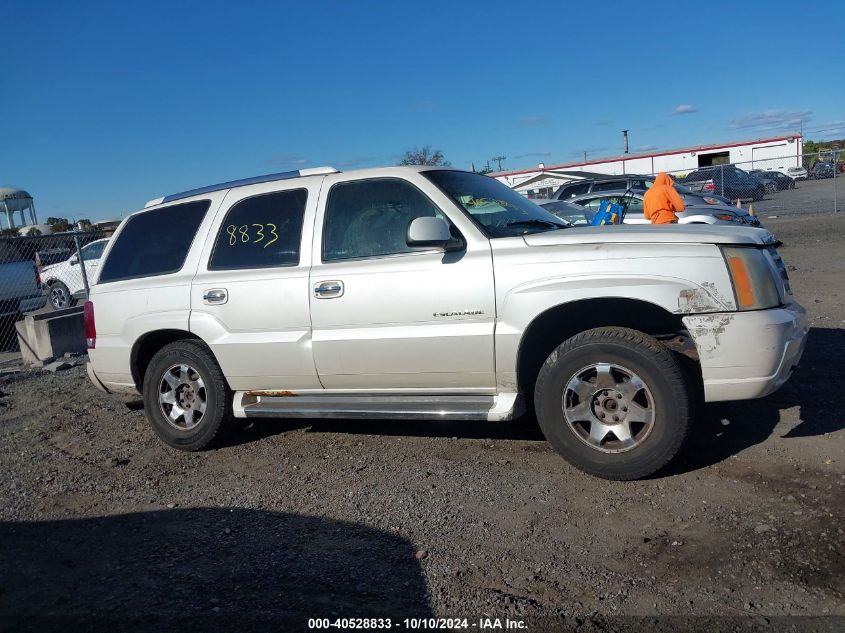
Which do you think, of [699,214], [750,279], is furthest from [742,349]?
[699,214]

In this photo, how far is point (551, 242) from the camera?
4426 mm

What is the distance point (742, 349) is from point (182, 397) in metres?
4.03

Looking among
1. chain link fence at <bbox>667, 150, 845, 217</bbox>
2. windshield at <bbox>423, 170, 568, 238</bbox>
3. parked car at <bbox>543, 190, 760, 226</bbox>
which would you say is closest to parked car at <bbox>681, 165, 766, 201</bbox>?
chain link fence at <bbox>667, 150, 845, 217</bbox>

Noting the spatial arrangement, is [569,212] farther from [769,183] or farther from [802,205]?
[769,183]

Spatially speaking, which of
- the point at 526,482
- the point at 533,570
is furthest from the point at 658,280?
the point at 533,570

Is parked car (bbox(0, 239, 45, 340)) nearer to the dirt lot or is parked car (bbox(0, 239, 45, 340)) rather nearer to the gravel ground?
the dirt lot

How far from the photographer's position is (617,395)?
427 cm

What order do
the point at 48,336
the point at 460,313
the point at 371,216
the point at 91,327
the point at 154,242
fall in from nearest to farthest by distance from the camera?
the point at 460,313, the point at 371,216, the point at 154,242, the point at 91,327, the point at 48,336

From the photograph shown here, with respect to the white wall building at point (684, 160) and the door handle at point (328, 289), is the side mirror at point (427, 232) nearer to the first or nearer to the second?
the door handle at point (328, 289)

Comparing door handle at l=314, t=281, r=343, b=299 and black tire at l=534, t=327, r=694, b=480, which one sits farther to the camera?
door handle at l=314, t=281, r=343, b=299

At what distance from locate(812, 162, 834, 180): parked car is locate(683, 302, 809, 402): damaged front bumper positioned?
49803 millimetres

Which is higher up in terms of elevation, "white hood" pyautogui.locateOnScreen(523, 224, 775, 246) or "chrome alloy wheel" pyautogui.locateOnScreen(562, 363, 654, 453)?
"white hood" pyautogui.locateOnScreen(523, 224, 775, 246)

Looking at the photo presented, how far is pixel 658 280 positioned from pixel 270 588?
2.64 meters

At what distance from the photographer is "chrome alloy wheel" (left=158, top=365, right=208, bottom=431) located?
18.5ft
